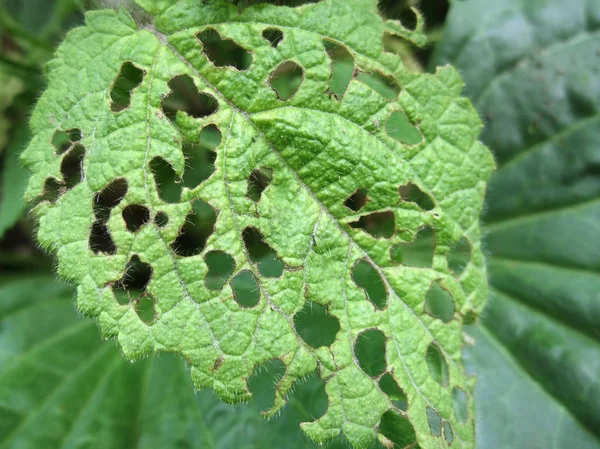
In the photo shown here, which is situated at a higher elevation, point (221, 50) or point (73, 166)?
point (221, 50)

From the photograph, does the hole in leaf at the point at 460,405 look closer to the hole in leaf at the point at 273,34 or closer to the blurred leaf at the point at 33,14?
the hole in leaf at the point at 273,34

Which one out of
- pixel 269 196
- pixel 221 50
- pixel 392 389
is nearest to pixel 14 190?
pixel 221 50

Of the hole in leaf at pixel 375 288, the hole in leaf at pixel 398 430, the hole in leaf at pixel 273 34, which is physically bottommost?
the hole in leaf at pixel 398 430

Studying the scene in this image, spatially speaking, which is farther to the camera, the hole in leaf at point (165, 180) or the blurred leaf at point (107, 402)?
the blurred leaf at point (107, 402)

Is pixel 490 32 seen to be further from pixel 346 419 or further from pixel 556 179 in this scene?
pixel 346 419

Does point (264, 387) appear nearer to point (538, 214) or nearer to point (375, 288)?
point (375, 288)

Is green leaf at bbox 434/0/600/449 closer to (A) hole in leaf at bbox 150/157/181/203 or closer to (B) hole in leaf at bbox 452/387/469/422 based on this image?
(B) hole in leaf at bbox 452/387/469/422

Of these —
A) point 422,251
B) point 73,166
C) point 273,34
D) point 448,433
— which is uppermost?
point 273,34

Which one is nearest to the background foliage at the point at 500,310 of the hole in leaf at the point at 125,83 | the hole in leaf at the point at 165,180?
the hole in leaf at the point at 125,83

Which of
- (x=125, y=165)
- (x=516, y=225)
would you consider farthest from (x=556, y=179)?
(x=125, y=165)
